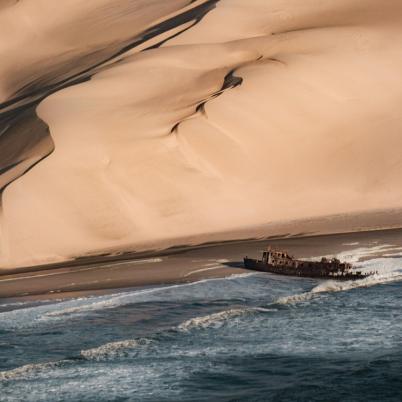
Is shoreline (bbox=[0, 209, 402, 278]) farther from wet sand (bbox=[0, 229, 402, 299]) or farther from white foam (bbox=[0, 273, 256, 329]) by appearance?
white foam (bbox=[0, 273, 256, 329])

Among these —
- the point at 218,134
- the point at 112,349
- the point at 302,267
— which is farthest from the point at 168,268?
the point at 112,349

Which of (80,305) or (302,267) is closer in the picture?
(80,305)

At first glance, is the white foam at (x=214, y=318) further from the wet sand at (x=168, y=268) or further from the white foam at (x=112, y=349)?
the wet sand at (x=168, y=268)

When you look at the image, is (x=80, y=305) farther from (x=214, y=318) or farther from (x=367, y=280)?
(x=367, y=280)

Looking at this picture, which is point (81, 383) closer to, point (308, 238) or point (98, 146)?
point (308, 238)

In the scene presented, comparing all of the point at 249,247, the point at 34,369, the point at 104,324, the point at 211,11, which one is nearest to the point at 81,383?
the point at 34,369

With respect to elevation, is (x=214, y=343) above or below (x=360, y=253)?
below

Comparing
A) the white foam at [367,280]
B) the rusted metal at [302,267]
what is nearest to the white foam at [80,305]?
the rusted metal at [302,267]

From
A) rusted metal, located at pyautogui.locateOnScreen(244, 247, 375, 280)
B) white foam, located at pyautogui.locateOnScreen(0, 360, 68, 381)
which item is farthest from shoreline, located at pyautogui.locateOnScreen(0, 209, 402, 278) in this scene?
white foam, located at pyautogui.locateOnScreen(0, 360, 68, 381)
